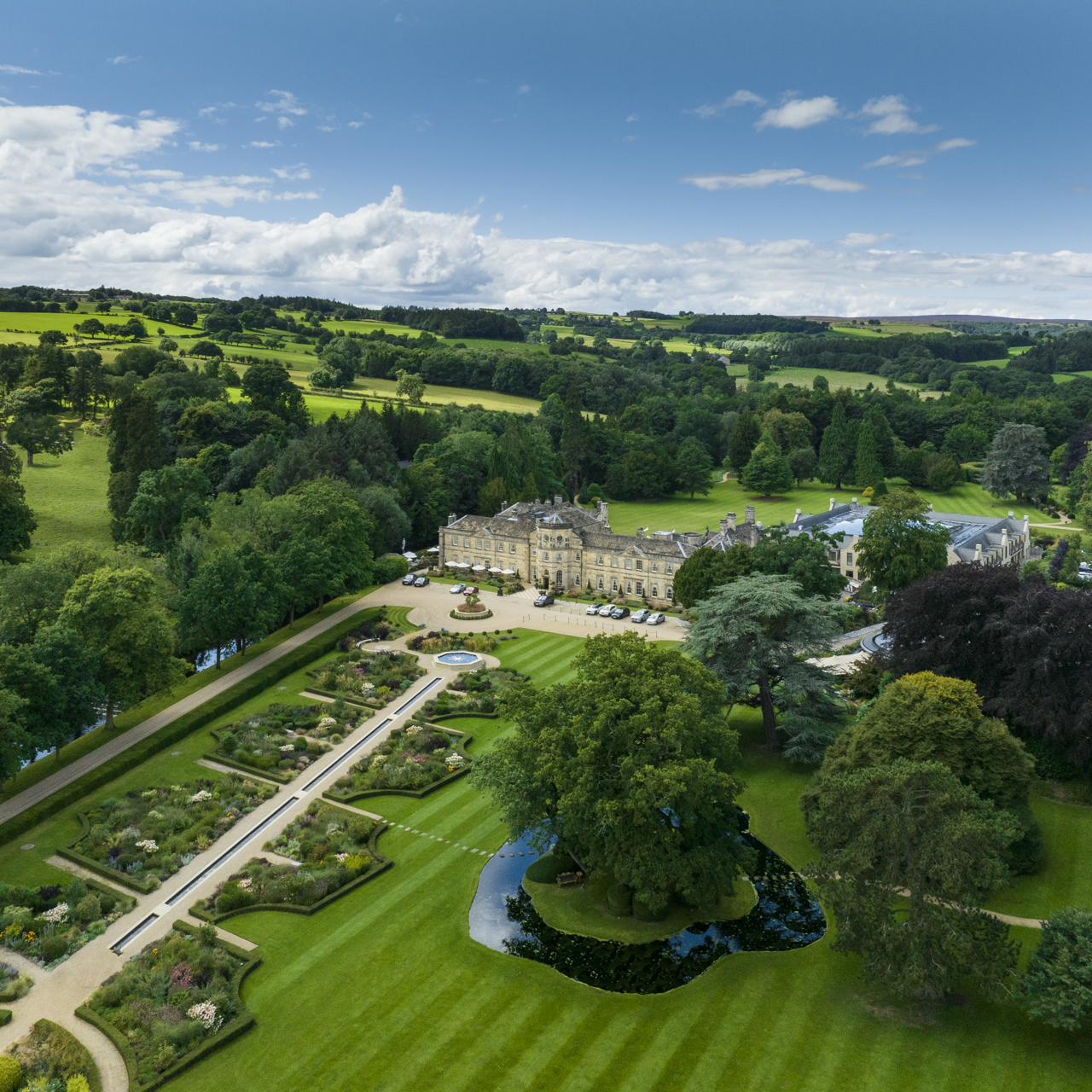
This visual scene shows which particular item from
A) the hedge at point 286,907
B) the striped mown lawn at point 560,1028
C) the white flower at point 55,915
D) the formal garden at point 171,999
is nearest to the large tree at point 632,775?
the striped mown lawn at point 560,1028

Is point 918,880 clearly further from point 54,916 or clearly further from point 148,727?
point 148,727

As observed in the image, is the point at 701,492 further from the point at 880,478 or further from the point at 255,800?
the point at 255,800

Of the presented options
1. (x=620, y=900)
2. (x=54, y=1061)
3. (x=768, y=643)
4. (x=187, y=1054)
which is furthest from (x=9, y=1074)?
(x=768, y=643)

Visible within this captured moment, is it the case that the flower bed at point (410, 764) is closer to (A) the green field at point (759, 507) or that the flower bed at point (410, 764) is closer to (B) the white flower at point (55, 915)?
(B) the white flower at point (55, 915)

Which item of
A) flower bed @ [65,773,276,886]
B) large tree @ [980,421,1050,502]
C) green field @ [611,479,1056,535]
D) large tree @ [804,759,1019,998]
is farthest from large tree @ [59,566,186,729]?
large tree @ [980,421,1050,502]

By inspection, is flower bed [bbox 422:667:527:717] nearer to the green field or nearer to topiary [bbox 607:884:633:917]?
topiary [bbox 607:884:633:917]

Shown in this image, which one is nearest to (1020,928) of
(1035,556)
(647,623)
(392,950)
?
(392,950)
